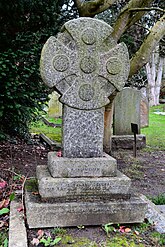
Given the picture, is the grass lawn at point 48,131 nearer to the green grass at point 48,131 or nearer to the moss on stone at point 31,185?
the green grass at point 48,131

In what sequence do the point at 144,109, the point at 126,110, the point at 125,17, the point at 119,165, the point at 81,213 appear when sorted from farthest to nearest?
the point at 144,109 < the point at 126,110 < the point at 119,165 < the point at 125,17 < the point at 81,213

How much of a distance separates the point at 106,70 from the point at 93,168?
46.2 inches

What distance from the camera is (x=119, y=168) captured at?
734 cm

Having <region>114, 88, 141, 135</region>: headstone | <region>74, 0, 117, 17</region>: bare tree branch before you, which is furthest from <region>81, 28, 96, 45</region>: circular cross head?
<region>114, 88, 141, 135</region>: headstone

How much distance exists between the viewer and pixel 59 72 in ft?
12.9

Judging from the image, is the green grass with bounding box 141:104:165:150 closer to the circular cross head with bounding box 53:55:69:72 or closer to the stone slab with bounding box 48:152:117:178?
the stone slab with bounding box 48:152:117:178

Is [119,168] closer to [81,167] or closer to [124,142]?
[124,142]

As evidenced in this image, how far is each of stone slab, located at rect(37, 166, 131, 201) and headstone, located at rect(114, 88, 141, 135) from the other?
20.4 feet

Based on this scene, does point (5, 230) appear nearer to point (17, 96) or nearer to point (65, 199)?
point (65, 199)

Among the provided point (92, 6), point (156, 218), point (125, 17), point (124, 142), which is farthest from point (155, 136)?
point (156, 218)

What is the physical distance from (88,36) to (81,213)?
2008 millimetres

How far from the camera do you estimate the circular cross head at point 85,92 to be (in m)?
3.98

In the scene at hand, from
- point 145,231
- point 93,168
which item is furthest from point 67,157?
point 145,231

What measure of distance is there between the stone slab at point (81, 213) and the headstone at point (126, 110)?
6336 mm
